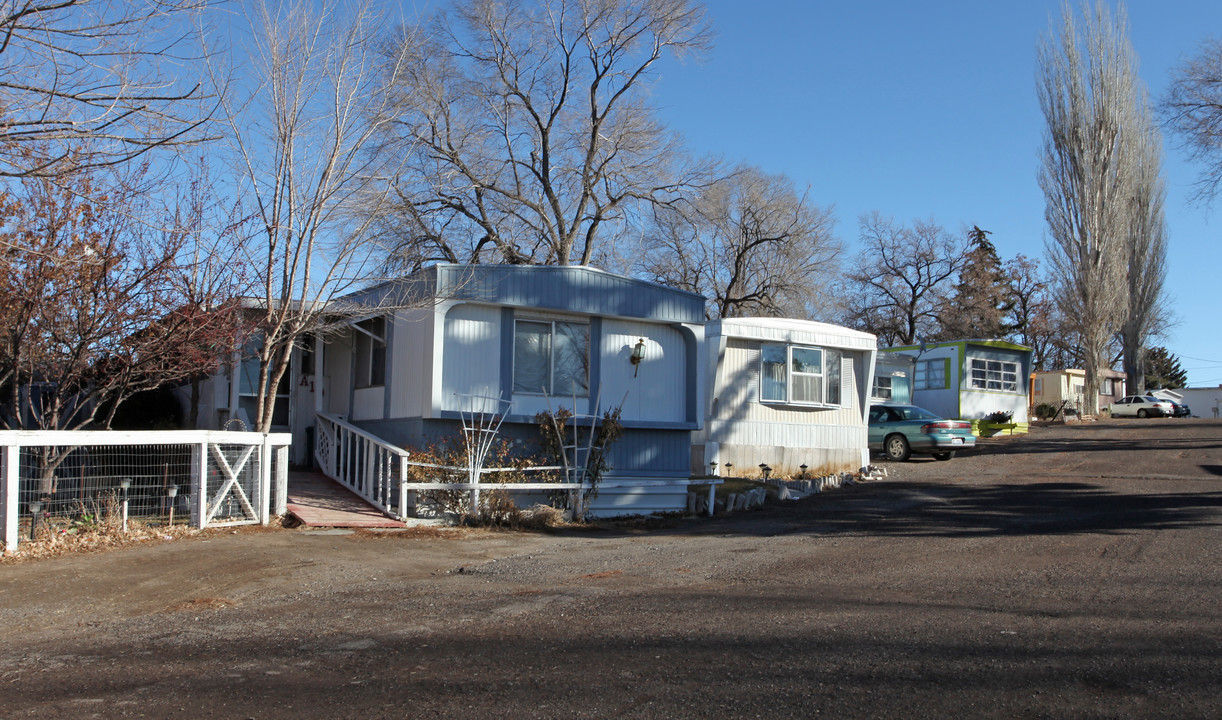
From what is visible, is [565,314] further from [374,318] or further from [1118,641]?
[1118,641]

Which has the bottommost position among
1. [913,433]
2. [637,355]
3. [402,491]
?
[402,491]

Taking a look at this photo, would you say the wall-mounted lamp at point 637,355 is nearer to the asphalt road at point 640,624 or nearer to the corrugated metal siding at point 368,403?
the asphalt road at point 640,624

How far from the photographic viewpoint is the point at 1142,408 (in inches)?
1727

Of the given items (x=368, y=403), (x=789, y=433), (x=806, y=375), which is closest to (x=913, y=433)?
(x=806, y=375)

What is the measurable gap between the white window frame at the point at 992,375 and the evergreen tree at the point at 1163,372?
4370cm

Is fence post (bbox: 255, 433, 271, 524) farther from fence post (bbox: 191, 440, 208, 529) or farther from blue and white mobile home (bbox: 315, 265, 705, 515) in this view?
blue and white mobile home (bbox: 315, 265, 705, 515)

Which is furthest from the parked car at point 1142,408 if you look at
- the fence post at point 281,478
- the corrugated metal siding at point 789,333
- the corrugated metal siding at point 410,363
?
the fence post at point 281,478

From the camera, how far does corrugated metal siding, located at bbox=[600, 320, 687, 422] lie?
1515cm

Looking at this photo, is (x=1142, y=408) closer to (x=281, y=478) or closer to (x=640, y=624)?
(x=281, y=478)

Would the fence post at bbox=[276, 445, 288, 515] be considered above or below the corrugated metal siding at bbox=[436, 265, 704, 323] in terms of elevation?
below

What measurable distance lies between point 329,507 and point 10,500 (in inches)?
161

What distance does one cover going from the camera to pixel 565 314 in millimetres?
14781

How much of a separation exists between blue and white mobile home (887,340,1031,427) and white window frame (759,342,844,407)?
11.9 meters

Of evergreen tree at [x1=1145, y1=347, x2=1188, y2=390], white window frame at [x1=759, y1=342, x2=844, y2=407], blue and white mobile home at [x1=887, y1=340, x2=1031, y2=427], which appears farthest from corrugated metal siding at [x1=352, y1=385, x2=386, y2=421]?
evergreen tree at [x1=1145, y1=347, x2=1188, y2=390]
